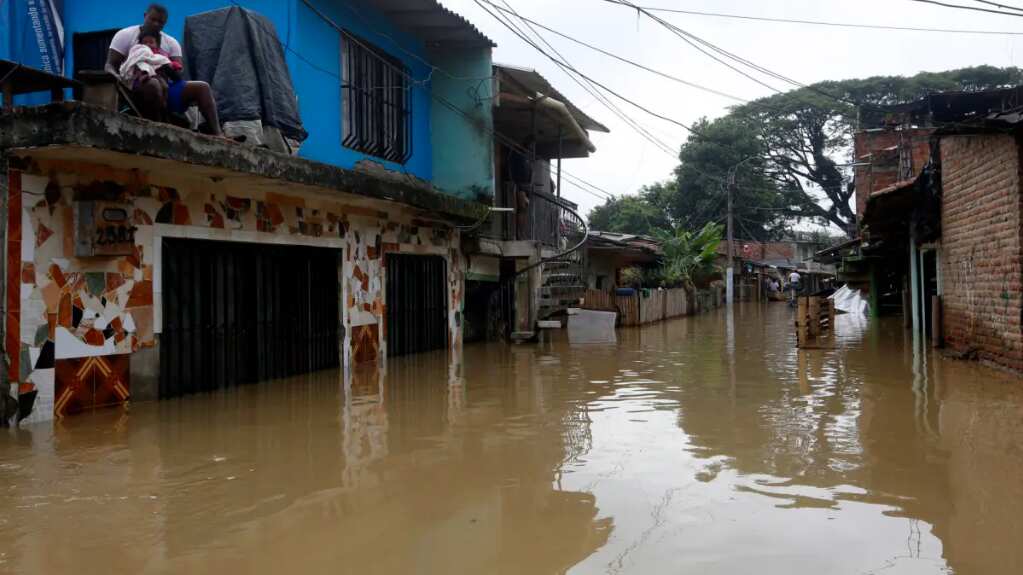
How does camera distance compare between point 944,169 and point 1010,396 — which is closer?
point 1010,396

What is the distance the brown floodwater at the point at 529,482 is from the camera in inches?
155

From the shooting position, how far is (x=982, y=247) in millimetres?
11367

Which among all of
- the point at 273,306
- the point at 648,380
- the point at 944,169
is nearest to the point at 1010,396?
the point at 648,380

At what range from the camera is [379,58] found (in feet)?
41.7

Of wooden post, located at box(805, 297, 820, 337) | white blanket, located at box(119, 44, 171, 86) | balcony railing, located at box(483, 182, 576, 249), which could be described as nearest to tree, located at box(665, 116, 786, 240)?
balcony railing, located at box(483, 182, 576, 249)

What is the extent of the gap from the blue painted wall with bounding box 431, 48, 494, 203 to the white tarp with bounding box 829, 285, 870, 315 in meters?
19.4

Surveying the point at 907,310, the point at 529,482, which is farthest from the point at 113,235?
the point at 907,310

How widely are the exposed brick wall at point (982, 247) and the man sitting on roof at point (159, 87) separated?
372 inches

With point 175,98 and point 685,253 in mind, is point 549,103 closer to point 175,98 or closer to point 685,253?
point 175,98

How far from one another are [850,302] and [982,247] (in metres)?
20.6

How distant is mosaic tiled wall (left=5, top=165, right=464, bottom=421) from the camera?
7.16 meters

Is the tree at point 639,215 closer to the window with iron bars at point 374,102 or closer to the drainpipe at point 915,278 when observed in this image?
the drainpipe at point 915,278

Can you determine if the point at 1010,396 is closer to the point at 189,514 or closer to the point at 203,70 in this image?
the point at 189,514

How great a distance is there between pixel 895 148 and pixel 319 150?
68.2 feet
